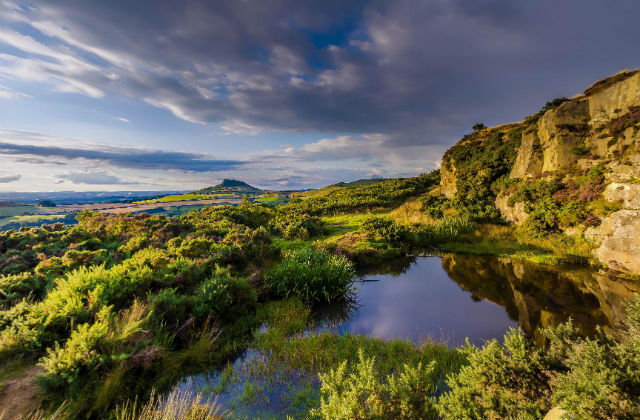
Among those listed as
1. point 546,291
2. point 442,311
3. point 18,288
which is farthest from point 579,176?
point 18,288

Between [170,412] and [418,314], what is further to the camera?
[418,314]

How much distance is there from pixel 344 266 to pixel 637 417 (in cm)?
831

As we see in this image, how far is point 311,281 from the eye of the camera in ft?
30.2

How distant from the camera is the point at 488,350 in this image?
3711 millimetres

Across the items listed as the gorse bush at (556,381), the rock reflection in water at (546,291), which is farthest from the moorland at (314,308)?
the rock reflection in water at (546,291)

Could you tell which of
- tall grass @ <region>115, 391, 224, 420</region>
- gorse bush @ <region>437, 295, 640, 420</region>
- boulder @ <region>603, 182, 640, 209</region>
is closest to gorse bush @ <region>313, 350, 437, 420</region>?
gorse bush @ <region>437, 295, 640, 420</region>

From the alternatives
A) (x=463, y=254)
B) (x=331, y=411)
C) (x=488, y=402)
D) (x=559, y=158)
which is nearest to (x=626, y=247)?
(x=463, y=254)

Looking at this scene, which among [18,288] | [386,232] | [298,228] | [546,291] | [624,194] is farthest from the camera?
[298,228]

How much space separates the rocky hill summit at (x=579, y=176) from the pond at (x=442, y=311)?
3065 mm

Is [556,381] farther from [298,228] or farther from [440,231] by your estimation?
[298,228]

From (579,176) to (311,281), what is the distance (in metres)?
18.9

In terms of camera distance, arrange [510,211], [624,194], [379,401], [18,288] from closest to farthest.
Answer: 1. [379,401]
2. [18,288]
3. [624,194]
4. [510,211]

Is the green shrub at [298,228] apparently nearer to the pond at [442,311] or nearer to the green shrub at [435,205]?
the pond at [442,311]

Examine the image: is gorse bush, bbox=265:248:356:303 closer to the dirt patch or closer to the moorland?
the moorland
